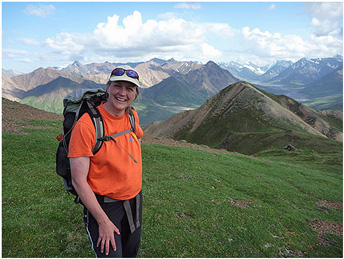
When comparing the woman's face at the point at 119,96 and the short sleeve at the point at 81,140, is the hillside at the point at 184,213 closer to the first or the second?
the short sleeve at the point at 81,140

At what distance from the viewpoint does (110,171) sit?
4.57m

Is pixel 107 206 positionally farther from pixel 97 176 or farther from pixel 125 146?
pixel 125 146

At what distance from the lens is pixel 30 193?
1166 cm

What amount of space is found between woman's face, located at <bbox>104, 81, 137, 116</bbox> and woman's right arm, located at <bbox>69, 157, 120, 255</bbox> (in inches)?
49.0

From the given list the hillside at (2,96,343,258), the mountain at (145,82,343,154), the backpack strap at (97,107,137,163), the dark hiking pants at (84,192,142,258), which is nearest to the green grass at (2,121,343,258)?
the hillside at (2,96,343,258)

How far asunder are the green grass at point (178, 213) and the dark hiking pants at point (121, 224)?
3695 mm

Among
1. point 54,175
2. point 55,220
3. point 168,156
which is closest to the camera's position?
point 55,220

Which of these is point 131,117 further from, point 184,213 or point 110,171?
point 184,213

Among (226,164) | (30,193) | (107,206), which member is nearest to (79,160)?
(107,206)

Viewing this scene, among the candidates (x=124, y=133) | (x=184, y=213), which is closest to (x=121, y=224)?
(x=124, y=133)

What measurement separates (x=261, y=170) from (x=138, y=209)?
2686 centimetres

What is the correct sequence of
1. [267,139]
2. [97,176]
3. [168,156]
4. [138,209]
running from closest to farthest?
[97,176] < [138,209] < [168,156] < [267,139]

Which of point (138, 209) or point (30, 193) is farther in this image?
point (30, 193)

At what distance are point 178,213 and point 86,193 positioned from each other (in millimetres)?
9262
